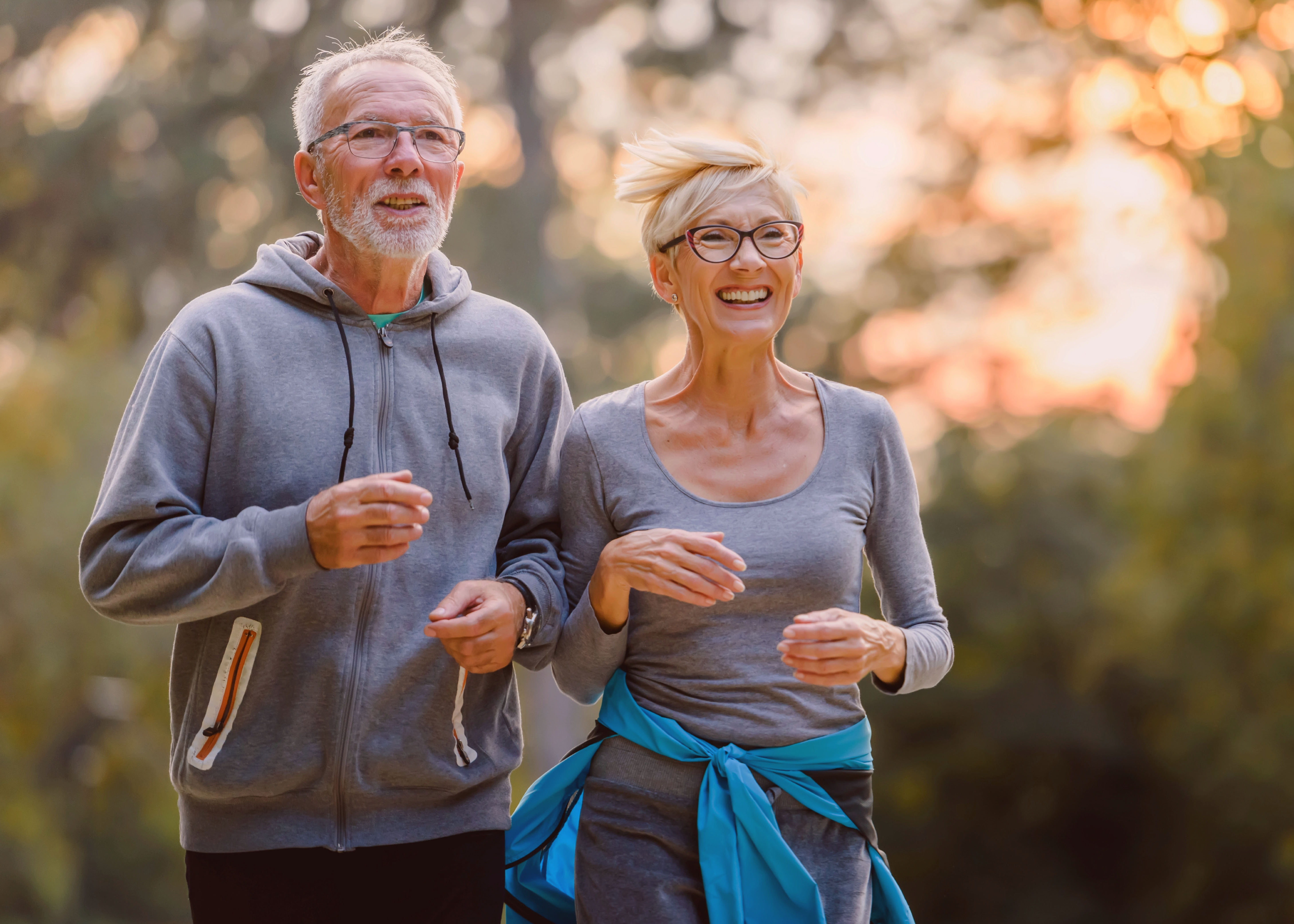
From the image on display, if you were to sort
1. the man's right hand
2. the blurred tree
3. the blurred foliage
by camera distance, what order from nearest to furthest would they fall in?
the man's right hand → the blurred foliage → the blurred tree

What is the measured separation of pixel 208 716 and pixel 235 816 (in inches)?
7.5

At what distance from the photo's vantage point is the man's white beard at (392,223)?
8.12 feet

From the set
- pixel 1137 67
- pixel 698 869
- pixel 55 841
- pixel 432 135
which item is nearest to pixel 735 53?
pixel 1137 67

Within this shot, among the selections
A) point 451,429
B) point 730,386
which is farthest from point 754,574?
point 451,429

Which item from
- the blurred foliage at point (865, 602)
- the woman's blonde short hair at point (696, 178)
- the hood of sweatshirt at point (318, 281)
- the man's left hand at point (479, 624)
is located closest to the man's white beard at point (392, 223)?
the hood of sweatshirt at point (318, 281)

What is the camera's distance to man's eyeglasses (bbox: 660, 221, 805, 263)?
252 cm

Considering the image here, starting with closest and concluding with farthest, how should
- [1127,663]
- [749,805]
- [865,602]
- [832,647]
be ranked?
[832,647]
[749,805]
[1127,663]
[865,602]

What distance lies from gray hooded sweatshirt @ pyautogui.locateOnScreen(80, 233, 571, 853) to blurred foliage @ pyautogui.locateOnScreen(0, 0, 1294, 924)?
5901 mm

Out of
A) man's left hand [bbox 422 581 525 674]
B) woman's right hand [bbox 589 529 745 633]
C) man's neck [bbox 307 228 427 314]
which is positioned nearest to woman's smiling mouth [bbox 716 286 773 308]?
woman's right hand [bbox 589 529 745 633]

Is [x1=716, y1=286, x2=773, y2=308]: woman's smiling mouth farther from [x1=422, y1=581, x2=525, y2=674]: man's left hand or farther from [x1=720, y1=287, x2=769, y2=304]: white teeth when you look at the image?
[x1=422, y1=581, x2=525, y2=674]: man's left hand

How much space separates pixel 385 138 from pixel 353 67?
17 cm

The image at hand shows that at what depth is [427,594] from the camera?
2436 millimetres

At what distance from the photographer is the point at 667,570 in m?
2.24

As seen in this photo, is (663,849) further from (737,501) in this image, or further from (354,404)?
(354,404)
